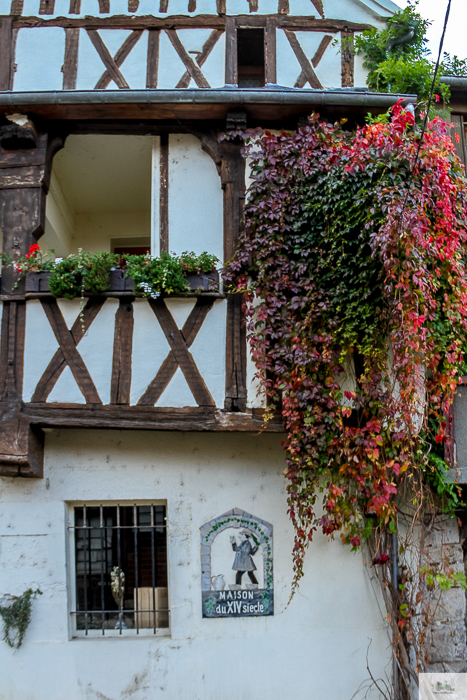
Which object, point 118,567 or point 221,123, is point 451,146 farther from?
point 118,567

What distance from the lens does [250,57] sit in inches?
230

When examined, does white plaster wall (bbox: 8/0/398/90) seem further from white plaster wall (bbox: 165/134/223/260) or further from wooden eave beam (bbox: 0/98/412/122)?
white plaster wall (bbox: 165/134/223/260)

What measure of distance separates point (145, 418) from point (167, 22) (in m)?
4.01

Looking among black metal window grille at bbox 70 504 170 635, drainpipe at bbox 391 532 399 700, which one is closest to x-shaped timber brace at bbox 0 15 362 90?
black metal window grille at bbox 70 504 170 635

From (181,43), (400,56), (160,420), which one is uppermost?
(181,43)

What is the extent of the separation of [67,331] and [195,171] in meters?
1.96

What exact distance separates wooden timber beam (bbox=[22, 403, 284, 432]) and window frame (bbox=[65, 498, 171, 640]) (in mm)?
844

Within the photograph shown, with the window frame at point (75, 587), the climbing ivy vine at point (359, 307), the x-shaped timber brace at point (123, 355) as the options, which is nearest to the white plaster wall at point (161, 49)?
the climbing ivy vine at point (359, 307)

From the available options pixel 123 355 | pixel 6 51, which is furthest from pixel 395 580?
pixel 6 51

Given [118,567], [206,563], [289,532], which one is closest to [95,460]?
[118,567]

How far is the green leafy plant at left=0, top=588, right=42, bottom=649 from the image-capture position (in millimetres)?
4680

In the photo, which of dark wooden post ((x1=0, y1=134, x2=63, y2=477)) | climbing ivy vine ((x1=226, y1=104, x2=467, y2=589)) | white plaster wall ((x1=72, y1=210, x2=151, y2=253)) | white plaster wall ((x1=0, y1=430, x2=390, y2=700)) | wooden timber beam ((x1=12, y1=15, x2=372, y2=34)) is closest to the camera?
climbing ivy vine ((x1=226, y1=104, x2=467, y2=589))

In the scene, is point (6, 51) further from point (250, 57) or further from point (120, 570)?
point (120, 570)

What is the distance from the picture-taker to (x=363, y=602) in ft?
16.1
